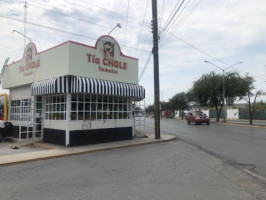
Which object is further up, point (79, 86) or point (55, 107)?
point (79, 86)

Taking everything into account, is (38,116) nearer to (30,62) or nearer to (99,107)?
(30,62)

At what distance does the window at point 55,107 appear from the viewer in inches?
482

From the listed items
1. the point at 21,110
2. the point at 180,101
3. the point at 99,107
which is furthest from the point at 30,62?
the point at 180,101

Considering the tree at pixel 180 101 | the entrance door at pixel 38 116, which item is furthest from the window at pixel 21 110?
the tree at pixel 180 101

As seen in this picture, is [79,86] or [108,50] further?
[108,50]

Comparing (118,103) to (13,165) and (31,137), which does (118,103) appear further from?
(13,165)

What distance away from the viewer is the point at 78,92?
37.3ft

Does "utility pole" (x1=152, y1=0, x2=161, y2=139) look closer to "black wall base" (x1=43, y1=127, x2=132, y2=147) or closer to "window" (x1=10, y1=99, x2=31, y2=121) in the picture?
"black wall base" (x1=43, y1=127, x2=132, y2=147)

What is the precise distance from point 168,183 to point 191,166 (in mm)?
2126

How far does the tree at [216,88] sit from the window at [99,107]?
24.6m

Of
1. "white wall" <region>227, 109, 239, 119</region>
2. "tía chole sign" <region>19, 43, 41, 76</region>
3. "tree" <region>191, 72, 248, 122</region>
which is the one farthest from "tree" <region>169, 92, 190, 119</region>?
"tía chole sign" <region>19, 43, 41, 76</region>

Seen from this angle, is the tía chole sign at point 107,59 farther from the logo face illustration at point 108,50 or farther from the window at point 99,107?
the window at point 99,107

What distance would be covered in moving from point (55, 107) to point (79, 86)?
2.60 meters

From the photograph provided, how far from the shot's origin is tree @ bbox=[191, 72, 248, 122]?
35156mm
